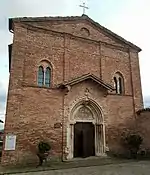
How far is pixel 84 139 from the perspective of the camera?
14.6 metres

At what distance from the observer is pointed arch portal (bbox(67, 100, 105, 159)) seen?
13984mm

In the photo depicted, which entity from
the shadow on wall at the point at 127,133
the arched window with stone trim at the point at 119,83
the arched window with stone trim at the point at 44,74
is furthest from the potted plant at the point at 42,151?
the arched window with stone trim at the point at 119,83

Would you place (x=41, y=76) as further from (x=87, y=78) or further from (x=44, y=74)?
(x=87, y=78)

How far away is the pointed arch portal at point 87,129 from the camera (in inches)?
551

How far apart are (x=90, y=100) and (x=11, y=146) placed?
20.4ft

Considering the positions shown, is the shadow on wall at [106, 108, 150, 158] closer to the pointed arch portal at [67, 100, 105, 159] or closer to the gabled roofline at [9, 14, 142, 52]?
the pointed arch portal at [67, 100, 105, 159]

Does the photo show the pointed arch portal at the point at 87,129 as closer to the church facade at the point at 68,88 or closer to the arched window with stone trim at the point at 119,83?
the church facade at the point at 68,88

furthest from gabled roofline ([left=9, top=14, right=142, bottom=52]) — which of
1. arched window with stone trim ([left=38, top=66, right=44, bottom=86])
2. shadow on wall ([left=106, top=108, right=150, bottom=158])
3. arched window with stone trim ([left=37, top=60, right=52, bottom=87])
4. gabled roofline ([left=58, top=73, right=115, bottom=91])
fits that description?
shadow on wall ([left=106, top=108, right=150, bottom=158])

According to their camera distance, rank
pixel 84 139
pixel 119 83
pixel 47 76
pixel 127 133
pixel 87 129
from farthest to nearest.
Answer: pixel 119 83, pixel 127 133, pixel 87 129, pixel 84 139, pixel 47 76

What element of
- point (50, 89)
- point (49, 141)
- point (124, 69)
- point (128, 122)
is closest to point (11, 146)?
point (49, 141)

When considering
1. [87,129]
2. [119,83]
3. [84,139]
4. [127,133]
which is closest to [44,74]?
[87,129]

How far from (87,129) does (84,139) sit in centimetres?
76

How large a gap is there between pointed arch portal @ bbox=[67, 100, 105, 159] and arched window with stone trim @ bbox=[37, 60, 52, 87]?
2629 millimetres

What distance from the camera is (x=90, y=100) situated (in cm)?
1449
